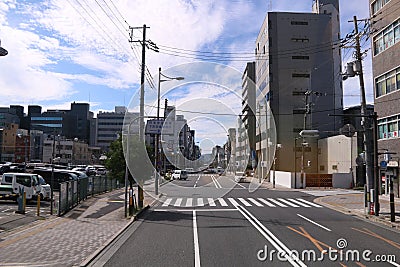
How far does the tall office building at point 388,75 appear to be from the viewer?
1046 inches

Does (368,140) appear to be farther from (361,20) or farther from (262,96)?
(262,96)

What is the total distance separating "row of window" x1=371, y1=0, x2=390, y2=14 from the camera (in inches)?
1135

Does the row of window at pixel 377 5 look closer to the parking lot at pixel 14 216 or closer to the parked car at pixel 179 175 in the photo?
the parking lot at pixel 14 216

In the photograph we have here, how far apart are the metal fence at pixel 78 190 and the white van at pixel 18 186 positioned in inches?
113

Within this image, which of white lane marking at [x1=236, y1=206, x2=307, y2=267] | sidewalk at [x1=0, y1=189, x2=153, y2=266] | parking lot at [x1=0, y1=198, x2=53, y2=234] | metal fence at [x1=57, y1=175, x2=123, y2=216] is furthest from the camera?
metal fence at [x1=57, y1=175, x2=123, y2=216]

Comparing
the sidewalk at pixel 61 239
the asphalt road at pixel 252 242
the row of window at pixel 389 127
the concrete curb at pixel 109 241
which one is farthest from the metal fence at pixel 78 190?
the row of window at pixel 389 127

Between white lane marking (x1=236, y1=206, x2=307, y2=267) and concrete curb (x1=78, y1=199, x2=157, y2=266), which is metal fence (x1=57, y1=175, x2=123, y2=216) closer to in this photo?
concrete curb (x1=78, y1=199, x2=157, y2=266)

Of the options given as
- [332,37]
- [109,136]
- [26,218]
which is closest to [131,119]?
[26,218]

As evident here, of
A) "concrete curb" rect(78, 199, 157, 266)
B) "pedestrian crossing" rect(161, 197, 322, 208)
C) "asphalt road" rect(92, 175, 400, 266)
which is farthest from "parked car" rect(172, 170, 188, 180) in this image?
"asphalt road" rect(92, 175, 400, 266)

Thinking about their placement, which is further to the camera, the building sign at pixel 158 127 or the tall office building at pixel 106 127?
the tall office building at pixel 106 127

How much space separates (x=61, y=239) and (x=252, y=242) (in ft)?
20.5

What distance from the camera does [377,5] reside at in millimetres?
30000

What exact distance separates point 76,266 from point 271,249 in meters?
5.28

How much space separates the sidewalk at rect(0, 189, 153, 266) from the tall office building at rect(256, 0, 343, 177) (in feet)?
140
